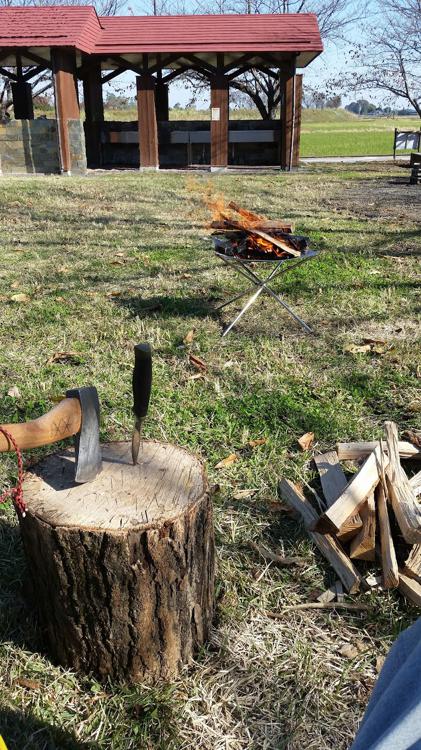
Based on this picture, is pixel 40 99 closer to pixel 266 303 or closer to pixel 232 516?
pixel 266 303

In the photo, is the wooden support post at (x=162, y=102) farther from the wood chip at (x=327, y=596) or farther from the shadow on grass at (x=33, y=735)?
the shadow on grass at (x=33, y=735)

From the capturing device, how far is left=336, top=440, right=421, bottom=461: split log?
3070mm

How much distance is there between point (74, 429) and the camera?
199 cm

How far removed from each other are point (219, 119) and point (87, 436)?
57.8 feet

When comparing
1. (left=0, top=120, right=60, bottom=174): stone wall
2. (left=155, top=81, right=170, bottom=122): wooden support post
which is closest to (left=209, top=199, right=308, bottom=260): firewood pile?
(left=0, top=120, right=60, bottom=174): stone wall

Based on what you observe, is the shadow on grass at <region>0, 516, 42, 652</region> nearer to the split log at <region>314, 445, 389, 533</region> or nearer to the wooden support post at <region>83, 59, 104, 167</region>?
the split log at <region>314, 445, 389, 533</region>

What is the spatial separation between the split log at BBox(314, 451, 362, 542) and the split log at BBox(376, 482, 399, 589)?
99 mm

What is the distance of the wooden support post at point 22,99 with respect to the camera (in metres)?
20.3

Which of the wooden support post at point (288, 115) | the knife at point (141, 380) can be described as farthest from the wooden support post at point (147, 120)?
the knife at point (141, 380)

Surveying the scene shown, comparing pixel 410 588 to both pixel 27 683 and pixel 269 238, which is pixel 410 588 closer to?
pixel 27 683

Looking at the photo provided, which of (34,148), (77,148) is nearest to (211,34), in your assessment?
(77,148)

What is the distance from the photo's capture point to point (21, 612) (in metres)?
2.30

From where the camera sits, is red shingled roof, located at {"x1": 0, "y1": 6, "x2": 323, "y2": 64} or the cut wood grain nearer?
the cut wood grain

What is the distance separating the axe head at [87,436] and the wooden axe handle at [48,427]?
19 mm
